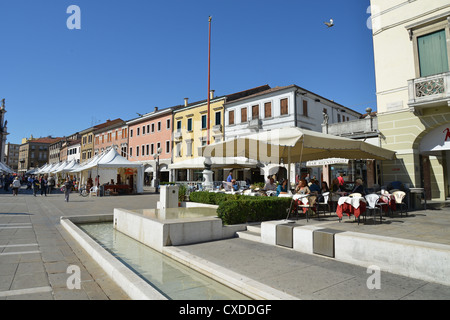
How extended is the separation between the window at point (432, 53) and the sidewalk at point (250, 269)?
730cm

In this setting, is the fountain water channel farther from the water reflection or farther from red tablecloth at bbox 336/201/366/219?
red tablecloth at bbox 336/201/366/219

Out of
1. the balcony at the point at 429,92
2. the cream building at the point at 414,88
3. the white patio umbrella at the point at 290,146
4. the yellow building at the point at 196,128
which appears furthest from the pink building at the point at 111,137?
the balcony at the point at 429,92

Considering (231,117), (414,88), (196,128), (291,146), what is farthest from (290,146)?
(196,128)

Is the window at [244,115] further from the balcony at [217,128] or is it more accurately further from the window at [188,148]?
the window at [188,148]

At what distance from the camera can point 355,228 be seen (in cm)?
607

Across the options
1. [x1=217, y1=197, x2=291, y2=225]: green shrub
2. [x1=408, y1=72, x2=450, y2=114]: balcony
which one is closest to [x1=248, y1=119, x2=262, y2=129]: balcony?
[x1=408, y1=72, x2=450, y2=114]: balcony

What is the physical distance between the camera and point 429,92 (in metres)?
10.8

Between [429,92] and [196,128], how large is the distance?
26.7m

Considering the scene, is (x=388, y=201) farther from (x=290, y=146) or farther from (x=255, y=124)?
(x=255, y=124)

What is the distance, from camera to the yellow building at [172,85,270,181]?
106 ft

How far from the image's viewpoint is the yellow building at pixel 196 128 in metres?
32.2

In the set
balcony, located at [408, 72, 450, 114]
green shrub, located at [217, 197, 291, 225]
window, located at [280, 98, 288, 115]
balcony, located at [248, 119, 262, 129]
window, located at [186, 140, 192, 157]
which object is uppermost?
window, located at [280, 98, 288, 115]
